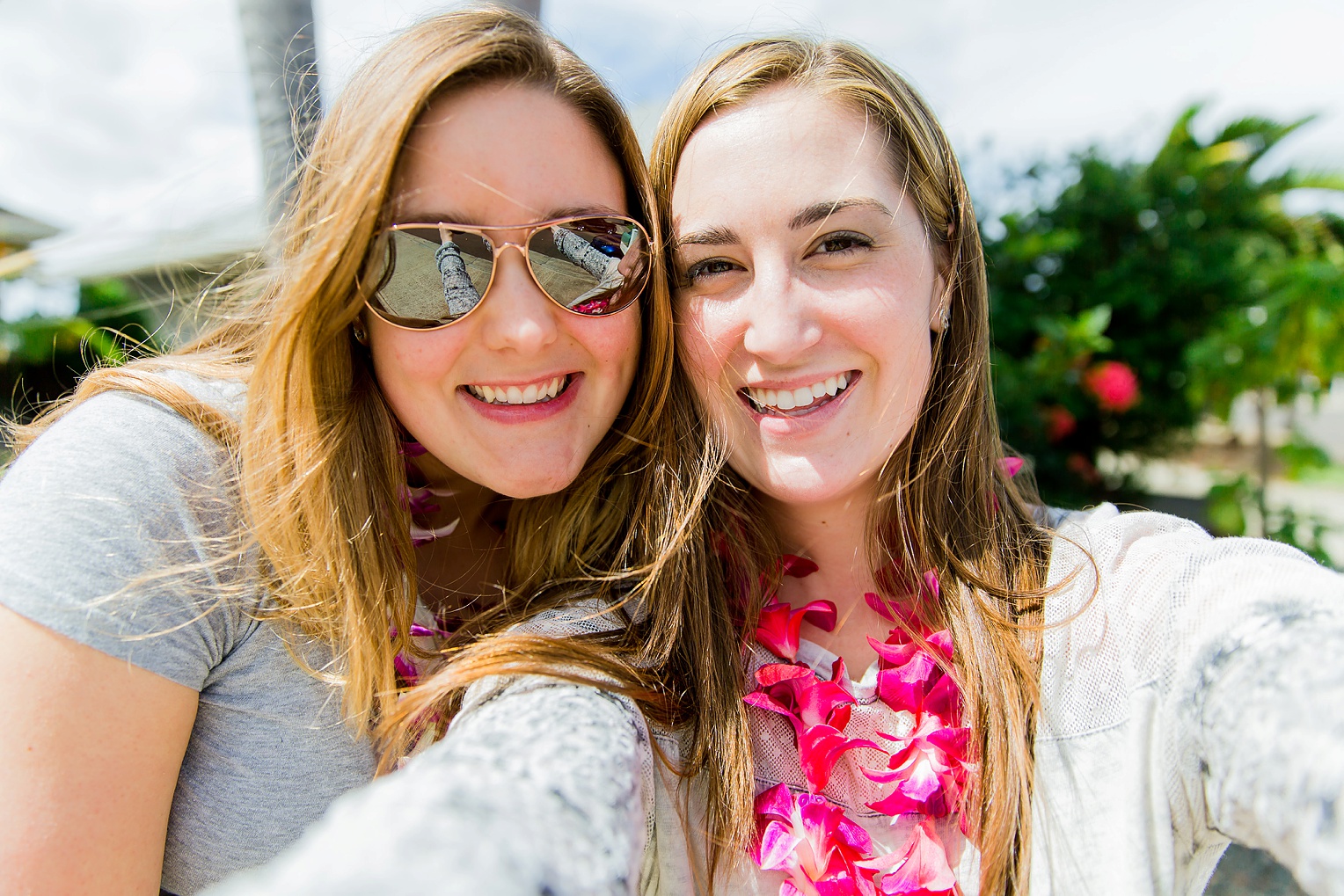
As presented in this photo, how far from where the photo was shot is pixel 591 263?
1596mm

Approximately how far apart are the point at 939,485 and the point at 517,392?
989 millimetres

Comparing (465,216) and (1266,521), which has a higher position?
(465,216)

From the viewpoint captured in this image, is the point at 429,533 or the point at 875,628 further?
the point at 429,533

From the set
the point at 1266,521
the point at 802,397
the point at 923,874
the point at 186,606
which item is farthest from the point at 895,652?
the point at 1266,521

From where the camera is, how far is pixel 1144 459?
6914mm

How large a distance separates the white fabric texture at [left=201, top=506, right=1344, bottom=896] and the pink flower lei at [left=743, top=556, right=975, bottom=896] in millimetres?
57

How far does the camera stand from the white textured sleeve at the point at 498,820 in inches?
28.7

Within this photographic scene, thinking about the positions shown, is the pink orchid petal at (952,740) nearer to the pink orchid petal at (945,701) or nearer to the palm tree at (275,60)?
the pink orchid petal at (945,701)

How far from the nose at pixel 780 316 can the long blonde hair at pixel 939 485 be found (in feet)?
1.11

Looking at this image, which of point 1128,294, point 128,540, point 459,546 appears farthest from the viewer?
point 1128,294

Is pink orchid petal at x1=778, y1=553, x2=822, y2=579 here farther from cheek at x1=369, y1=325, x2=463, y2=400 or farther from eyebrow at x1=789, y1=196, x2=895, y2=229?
cheek at x1=369, y1=325, x2=463, y2=400

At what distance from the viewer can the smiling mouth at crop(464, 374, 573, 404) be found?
5.47 feet

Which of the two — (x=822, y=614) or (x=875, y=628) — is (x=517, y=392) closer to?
(x=822, y=614)

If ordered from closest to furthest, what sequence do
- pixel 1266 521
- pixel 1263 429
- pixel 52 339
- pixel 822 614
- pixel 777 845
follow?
pixel 777 845 < pixel 822 614 < pixel 1266 521 < pixel 1263 429 < pixel 52 339
